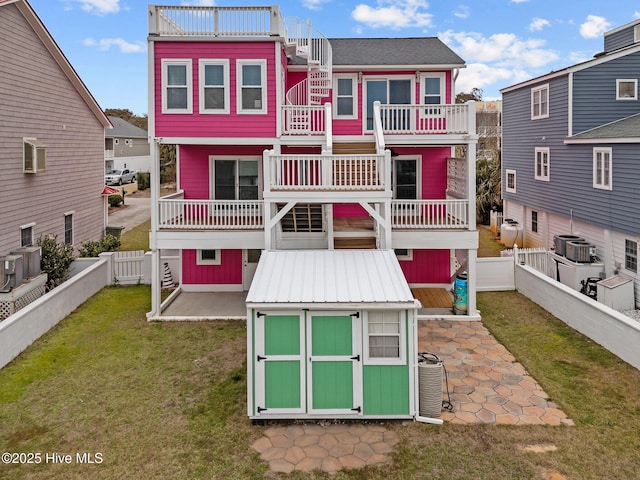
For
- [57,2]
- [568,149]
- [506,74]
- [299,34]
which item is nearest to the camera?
[299,34]

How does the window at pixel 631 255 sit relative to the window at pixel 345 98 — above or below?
below

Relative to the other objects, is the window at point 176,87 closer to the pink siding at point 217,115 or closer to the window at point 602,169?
the pink siding at point 217,115

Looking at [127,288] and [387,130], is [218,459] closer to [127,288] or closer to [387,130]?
[387,130]

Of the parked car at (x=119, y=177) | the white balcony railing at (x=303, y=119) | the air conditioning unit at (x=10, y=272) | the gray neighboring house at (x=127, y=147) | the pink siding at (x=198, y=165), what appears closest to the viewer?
the air conditioning unit at (x=10, y=272)

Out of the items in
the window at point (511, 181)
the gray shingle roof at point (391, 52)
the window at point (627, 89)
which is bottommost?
the window at point (511, 181)

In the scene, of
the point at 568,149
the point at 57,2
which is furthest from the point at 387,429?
the point at 57,2

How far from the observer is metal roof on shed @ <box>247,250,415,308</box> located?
7.82 metres

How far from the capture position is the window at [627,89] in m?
17.7

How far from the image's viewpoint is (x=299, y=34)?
46.8ft

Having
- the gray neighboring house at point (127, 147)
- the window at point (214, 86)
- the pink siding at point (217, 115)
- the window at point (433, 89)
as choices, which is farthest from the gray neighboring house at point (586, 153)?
the gray neighboring house at point (127, 147)

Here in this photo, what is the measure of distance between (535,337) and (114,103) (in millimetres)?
87030

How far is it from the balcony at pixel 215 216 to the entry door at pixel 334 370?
18.2 feet

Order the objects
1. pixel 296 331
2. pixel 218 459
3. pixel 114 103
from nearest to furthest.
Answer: pixel 218 459
pixel 296 331
pixel 114 103

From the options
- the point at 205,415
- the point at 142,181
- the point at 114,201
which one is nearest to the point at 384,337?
the point at 205,415
